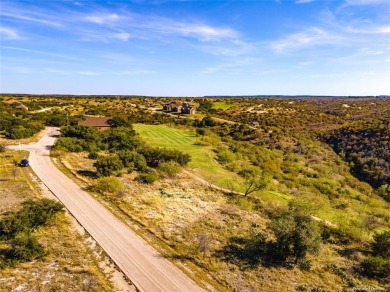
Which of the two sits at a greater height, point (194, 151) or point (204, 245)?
point (194, 151)

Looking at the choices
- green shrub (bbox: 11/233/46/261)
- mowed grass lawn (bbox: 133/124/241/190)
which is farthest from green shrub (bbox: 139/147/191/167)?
green shrub (bbox: 11/233/46/261)

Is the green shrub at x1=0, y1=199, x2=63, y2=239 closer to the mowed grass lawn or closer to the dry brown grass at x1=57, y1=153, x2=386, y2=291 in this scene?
the dry brown grass at x1=57, y1=153, x2=386, y2=291

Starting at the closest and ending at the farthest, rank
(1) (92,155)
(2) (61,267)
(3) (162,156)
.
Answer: (2) (61,267) → (3) (162,156) → (1) (92,155)

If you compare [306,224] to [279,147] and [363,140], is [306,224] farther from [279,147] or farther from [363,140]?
[363,140]

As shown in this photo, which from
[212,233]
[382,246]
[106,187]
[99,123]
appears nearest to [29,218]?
[106,187]

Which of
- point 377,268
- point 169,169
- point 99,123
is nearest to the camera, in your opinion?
point 377,268

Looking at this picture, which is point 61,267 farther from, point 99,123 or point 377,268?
point 99,123

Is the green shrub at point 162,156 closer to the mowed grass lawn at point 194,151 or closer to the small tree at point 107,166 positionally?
the mowed grass lawn at point 194,151
